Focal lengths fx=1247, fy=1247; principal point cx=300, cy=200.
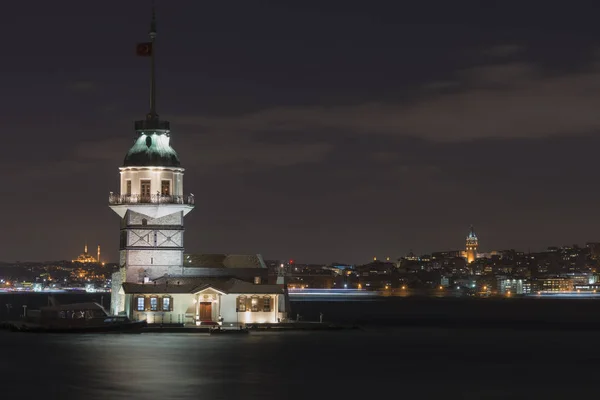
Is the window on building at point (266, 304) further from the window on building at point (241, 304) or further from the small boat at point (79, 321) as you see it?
the small boat at point (79, 321)

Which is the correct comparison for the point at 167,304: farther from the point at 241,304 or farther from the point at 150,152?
the point at 150,152

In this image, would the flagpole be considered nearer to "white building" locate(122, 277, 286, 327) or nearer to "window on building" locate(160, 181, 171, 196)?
"window on building" locate(160, 181, 171, 196)

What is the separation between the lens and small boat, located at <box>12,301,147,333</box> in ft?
285

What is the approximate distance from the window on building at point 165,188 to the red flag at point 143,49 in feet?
32.1

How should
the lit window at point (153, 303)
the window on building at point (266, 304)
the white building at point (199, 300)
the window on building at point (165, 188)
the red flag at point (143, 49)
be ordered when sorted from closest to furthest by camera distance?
the white building at point (199, 300) → the lit window at point (153, 303) → the window on building at point (266, 304) → the window on building at point (165, 188) → the red flag at point (143, 49)

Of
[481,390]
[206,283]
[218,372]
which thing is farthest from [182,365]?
[206,283]

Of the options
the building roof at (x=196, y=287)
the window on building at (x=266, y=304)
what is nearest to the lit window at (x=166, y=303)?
the building roof at (x=196, y=287)

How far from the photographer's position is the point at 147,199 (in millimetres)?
89625

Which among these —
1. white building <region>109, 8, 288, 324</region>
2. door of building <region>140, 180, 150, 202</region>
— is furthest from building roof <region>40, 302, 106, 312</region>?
door of building <region>140, 180, 150, 202</region>

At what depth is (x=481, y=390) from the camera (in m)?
55.3

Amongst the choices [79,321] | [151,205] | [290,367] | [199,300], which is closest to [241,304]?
[199,300]

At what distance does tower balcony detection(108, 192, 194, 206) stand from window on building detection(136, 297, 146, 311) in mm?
7022

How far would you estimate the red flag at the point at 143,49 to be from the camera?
92.1 metres

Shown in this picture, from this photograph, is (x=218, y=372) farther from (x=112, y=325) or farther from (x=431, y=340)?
(x=431, y=340)
